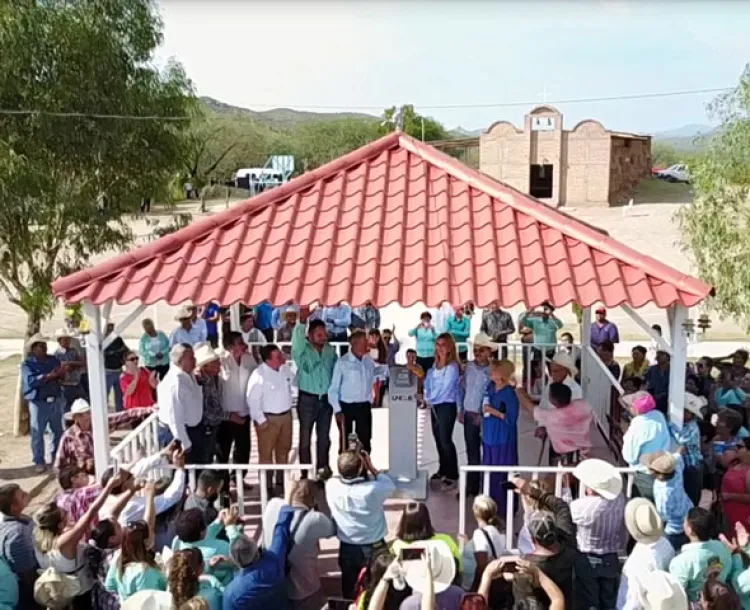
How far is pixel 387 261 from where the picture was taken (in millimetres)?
7168

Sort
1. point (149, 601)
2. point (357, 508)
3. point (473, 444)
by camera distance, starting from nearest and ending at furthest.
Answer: point (149, 601), point (357, 508), point (473, 444)

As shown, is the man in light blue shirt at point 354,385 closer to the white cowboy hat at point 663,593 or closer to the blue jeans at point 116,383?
the white cowboy hat at point 663,593

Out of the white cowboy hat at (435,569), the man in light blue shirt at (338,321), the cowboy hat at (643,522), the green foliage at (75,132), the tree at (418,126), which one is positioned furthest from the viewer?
the tree at (418,126)

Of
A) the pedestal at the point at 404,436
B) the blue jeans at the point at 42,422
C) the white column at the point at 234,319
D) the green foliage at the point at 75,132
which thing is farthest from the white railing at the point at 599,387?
the green foliage at the point at 75,132

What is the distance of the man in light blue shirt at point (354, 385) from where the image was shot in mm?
7926

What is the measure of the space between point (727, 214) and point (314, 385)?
860 cm

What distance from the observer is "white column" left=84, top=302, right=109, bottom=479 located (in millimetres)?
7090

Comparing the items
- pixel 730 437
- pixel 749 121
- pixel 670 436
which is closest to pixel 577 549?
pixel 670 436

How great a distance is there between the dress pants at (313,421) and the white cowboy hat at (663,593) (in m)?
3.98

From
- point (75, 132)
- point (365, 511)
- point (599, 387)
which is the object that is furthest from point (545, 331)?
point (75, 132)

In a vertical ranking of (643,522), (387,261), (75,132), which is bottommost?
(643,522)

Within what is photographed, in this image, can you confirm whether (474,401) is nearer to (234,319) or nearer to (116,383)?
(234,319)

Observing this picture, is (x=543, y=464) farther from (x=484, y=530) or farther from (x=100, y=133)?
(x=100, y=133)

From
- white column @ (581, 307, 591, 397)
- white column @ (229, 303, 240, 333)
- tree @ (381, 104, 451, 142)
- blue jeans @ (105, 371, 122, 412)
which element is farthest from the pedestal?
tree @ (381, 104, 451, 142)
